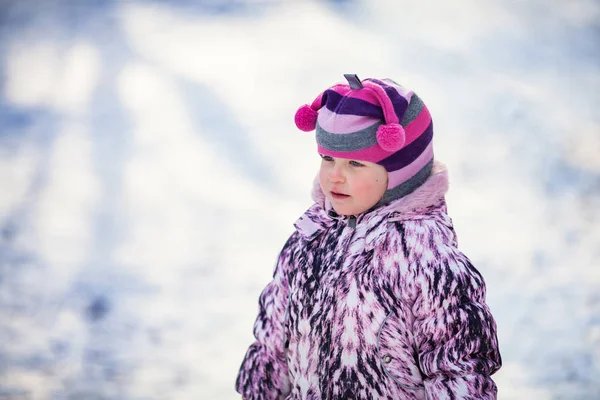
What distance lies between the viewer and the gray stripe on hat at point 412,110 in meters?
1.29

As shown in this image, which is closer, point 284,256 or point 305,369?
point 305,369

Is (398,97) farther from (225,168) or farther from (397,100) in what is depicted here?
(225,168)

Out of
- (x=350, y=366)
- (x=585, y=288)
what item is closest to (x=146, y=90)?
(x=585, y=288)

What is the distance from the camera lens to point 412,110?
1299 mm

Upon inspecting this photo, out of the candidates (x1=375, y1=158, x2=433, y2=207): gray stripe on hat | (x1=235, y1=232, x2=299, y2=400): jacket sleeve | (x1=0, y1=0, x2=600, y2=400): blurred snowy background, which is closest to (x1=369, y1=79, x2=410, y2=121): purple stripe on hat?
(x1=375, y1=158, x2=433, y2=207): gray stripe on hat

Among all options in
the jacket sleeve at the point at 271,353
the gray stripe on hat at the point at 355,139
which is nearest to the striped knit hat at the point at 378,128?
the gray stripe on hat at the point at 355,139

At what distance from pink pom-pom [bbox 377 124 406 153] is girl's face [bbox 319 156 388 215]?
77mm

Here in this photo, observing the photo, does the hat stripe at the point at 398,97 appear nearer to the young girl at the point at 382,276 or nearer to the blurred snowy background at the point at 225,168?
the young girl at the point at 382,276

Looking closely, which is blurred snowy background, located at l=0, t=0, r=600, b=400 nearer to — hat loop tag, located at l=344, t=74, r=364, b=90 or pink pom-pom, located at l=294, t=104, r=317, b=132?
pink pom-pom, located at l=294, t=104, r=317, b=132

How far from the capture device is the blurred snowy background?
2635 mm

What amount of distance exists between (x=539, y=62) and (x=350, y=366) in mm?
2948

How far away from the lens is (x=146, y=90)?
413 centimetres

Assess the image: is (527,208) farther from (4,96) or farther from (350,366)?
(4,96)

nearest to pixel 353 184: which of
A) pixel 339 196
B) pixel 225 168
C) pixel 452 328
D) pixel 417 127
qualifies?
pixel 339 196
